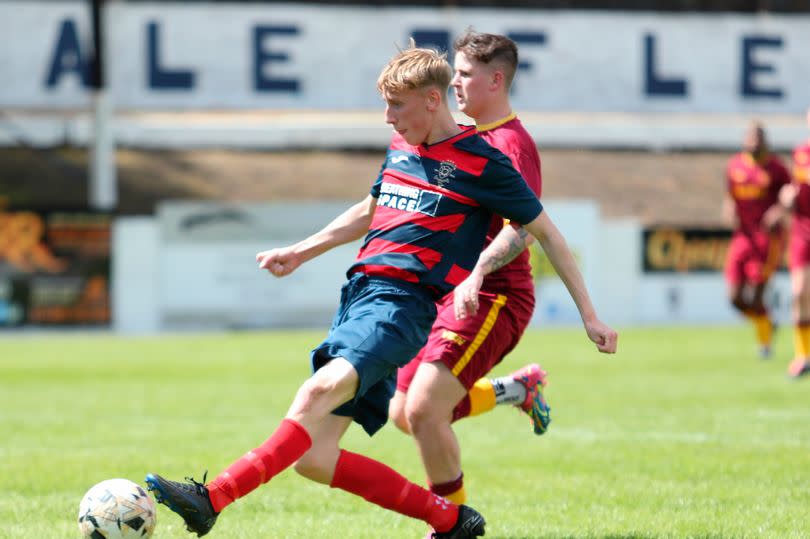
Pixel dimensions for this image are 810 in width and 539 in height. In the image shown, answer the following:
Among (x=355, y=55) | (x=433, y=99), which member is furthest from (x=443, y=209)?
(x=355, y=55)

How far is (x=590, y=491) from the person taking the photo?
22.4 ft

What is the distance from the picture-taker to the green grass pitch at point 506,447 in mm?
5992

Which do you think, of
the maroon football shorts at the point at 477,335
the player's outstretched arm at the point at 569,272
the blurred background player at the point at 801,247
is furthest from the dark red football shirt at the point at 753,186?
the player's outstretched arm at the point at 569,272

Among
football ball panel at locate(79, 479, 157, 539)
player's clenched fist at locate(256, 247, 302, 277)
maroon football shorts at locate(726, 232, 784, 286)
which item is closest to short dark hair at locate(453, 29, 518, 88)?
player's clenched fist at locate(256, 247, 302, 277)

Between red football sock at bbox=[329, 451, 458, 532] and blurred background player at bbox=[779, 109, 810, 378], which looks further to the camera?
blurred background player at bbox=[779, 109, 810, 378]

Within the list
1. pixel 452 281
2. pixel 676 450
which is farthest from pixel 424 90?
pixel 676 450

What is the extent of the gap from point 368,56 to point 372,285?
23.9 meters

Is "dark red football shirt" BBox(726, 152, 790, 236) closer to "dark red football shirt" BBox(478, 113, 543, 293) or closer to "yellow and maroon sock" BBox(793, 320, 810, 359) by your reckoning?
"yellow and maroon sock" BBox(793, 320, 810, 359)

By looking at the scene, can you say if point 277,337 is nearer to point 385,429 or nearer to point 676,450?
point 385,429

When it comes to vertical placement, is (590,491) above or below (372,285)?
below

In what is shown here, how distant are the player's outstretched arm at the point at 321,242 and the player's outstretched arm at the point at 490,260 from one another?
0.54 metres

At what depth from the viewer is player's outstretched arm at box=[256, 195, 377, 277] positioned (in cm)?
553

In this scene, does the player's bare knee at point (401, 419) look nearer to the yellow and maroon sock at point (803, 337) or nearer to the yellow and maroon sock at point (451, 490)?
the yellow and maroon sock at point (451, 490)

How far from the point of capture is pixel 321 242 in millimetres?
5605
